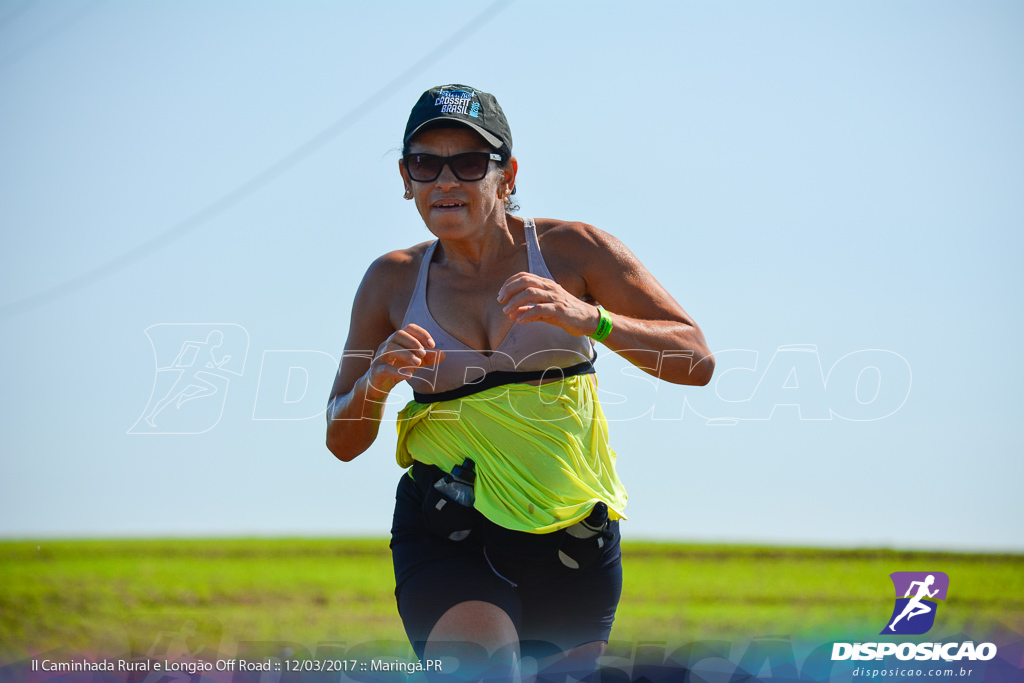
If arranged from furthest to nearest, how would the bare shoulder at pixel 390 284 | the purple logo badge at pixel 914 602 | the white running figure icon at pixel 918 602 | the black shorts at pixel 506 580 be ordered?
the white running figure icon at pixel 918 602 < the purple logo badge at pixel 914 602 < the bare shoulder at pixel 390 284 < the black shorts at pixel 506 580

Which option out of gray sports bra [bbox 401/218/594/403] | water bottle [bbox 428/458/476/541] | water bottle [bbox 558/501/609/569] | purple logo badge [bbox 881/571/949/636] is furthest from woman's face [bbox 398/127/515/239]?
purple logo badge [bbox 881/571/949/636]

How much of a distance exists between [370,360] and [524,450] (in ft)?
2.34

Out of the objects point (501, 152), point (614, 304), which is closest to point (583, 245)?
point (614, 304)

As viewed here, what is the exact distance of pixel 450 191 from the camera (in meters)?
3.42

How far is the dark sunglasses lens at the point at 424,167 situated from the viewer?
135 inches

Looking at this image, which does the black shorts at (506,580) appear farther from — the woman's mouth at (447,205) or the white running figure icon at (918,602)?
the white running figure icon at (918,602)

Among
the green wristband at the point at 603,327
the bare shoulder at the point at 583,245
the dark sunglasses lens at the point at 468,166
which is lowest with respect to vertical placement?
the green wristband at the point at 603,327

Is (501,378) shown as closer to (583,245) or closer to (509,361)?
(509,361)

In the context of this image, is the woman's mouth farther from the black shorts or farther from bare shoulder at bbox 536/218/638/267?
the black shorts

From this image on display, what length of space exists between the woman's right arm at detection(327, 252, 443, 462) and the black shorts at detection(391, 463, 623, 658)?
0.27 metres

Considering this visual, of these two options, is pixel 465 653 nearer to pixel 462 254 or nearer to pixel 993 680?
pixel 462 254

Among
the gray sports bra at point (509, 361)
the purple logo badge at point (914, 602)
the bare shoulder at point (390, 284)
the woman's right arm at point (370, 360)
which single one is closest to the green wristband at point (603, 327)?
the gray sports bra at point (509, 361)

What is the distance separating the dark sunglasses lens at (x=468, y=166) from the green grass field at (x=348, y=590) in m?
5.77

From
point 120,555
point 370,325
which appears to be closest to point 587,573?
point 370,325
